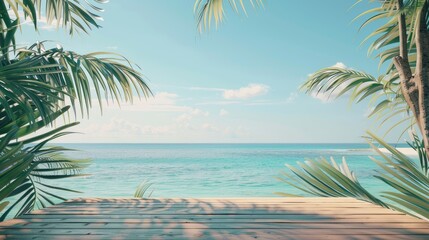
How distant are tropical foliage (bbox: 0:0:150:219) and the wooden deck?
22 cm

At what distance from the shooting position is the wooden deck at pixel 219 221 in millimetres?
1529

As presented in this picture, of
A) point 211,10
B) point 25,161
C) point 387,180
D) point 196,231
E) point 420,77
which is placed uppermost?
point 211,10

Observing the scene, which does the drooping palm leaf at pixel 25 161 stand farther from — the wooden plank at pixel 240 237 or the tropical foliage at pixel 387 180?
the tropical foliage at pixel 387 180

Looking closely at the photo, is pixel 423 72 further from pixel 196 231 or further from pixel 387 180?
pixel 196 231

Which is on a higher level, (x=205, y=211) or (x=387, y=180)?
(x=387, y=180)

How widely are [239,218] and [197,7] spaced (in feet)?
4.52

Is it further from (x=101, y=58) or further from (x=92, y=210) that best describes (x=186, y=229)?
(x=101, y=58)

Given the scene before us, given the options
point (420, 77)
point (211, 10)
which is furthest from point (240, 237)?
point (211, 10)

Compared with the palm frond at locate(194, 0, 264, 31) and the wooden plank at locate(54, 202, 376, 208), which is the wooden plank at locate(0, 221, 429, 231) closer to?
the wooden plank at locate(54, 202, 376, 208)

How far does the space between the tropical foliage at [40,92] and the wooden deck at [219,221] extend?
0.73ft

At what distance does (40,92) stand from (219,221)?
1137 mm

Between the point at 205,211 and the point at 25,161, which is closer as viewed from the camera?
the point at 25,161

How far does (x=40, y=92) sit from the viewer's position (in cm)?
169

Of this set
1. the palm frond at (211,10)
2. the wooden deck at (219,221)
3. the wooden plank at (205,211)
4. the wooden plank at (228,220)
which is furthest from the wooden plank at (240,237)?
the palm frond at (211,10)
